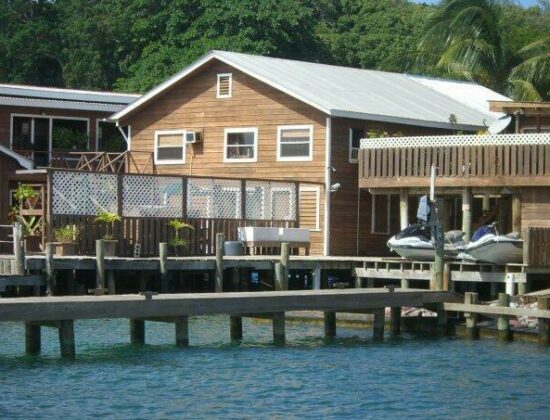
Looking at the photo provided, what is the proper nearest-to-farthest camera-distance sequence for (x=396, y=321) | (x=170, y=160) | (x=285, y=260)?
1. (x=396, y=321)
2. (x=285, y=260)
3. (x=170, y=160)

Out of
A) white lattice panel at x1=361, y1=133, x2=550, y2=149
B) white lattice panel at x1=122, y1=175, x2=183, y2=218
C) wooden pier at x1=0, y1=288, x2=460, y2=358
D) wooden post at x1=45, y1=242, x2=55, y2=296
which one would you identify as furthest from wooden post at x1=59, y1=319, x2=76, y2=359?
white lattice panel at x1=361, y1=133, x2=550, y2=149

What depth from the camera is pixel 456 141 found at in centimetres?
3916

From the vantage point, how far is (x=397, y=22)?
78188 mm

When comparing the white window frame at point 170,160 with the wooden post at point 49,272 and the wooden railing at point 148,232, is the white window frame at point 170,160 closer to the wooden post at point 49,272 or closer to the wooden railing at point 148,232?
the wooden railing at point 148,232

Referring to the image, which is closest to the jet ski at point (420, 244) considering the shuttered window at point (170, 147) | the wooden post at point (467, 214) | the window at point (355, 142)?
the wooden post at point (467, 214)

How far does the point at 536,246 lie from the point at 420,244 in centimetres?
331

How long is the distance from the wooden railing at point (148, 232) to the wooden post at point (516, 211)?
760cm

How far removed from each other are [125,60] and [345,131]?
103 ft

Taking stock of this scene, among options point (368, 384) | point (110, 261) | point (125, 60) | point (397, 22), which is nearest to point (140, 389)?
point (368, 384)

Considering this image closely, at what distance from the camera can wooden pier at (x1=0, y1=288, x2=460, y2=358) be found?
83.5 ft

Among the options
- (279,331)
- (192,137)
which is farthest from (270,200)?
(279,331)

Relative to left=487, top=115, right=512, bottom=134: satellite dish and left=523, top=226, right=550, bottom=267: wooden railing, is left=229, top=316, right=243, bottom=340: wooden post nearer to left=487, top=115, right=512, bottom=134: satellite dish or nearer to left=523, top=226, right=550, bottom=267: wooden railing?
left=523, top=226, right=550, bottom=267: wooden railing

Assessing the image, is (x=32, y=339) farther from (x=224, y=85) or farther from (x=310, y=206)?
(x=224, y=85)

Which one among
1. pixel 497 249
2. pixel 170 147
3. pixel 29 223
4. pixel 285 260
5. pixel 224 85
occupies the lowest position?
pixel 285 260
